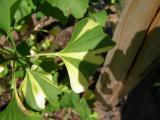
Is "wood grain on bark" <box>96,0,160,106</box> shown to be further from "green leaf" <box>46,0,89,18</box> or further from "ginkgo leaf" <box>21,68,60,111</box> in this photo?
"ginkgo leaf" <box>21,68,60,111</box>

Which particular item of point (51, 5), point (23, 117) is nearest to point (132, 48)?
point (51, 5)

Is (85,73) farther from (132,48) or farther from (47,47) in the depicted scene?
(47,47)

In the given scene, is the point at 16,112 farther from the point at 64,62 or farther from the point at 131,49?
the point at 131,49

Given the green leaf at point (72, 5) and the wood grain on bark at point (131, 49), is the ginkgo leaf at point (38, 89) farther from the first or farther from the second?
the wood grain on bark at point (131, 49)

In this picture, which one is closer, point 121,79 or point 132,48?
point 132,48

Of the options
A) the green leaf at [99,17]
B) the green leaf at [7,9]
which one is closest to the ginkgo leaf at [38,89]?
the green leaf at [7,9]

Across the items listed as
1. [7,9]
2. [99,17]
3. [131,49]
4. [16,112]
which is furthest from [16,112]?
[131,49]

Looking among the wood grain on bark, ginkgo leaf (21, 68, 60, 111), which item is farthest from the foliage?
the wood grain on bark
